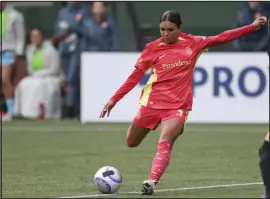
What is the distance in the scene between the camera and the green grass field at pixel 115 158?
1070 centimetres

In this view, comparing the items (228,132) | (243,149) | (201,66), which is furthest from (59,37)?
(243,149)

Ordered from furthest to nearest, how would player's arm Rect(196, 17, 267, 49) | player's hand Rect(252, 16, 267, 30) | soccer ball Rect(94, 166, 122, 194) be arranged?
player's arm Rect(196, 17, 267, 49) < player's hand Rect(252, 16, 267, 30) < soccer ball Rect(94, 166, 122, 194)

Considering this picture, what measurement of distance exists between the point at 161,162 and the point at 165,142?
0.26 meters

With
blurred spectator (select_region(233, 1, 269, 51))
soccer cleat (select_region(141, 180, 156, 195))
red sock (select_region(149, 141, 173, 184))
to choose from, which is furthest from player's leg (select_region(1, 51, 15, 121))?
soccer cleat (select_region(141, 180, 156, 195))

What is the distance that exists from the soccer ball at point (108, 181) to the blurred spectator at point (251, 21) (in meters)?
10.1

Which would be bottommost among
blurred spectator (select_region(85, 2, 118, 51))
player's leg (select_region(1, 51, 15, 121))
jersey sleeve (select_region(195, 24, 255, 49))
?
player's leg (select_region(1, 51, 15, 121))

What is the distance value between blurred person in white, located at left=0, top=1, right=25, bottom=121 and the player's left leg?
1042 cm

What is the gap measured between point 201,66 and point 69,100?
2945 millimetres

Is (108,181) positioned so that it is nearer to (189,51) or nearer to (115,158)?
(189,51)

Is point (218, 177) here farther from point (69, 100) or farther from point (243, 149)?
point (69, 100)

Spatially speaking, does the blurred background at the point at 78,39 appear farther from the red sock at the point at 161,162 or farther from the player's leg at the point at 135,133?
the red sock at the point at 161,162

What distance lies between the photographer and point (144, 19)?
22328 millimetres

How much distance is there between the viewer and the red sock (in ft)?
33.2

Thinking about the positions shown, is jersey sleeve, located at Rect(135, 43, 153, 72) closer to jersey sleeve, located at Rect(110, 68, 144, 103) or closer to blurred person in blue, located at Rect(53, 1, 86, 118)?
jersey sleeve, located at Rect(110, 68, 144, 103)
